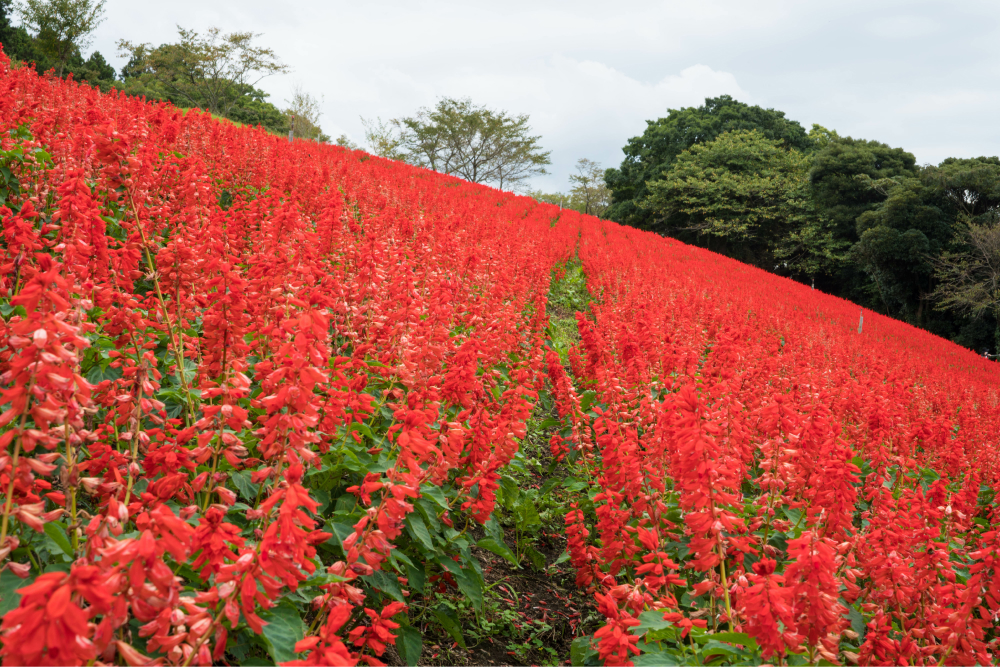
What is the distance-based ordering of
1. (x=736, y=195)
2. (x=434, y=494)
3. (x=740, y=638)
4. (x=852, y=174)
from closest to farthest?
1. (x=740, y=638)
2. (x=434, y=494)
3. (x=852, y=174)
4. (x=736, y=195)

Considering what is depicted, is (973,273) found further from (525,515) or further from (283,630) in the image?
(283,630)

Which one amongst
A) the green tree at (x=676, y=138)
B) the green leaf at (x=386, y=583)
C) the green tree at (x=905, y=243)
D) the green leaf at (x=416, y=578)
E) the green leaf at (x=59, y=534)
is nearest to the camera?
the green leaf at (x=59, y=534)

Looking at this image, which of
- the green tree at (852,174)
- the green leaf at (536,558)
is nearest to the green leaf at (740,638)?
the green leaf at (536,558)

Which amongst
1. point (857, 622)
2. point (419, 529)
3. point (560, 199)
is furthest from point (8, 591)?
point (560, 199)

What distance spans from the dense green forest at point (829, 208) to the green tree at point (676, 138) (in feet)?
0.33

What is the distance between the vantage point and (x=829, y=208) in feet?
101

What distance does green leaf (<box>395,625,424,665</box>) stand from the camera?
93.1 inches

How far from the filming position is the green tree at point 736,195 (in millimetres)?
34312

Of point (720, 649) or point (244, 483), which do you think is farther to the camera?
point (244, 483)

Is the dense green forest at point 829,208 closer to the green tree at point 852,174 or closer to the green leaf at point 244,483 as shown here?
the green tree at point 852,174

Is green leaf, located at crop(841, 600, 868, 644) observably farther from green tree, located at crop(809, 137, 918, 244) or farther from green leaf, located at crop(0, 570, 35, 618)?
green tree, located at crop(809, 137, 918, 244)

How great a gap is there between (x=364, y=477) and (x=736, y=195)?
3815cm

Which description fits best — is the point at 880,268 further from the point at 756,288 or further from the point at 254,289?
the point at 254,289

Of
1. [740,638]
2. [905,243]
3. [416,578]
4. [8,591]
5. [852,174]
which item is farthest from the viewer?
[852,174]
